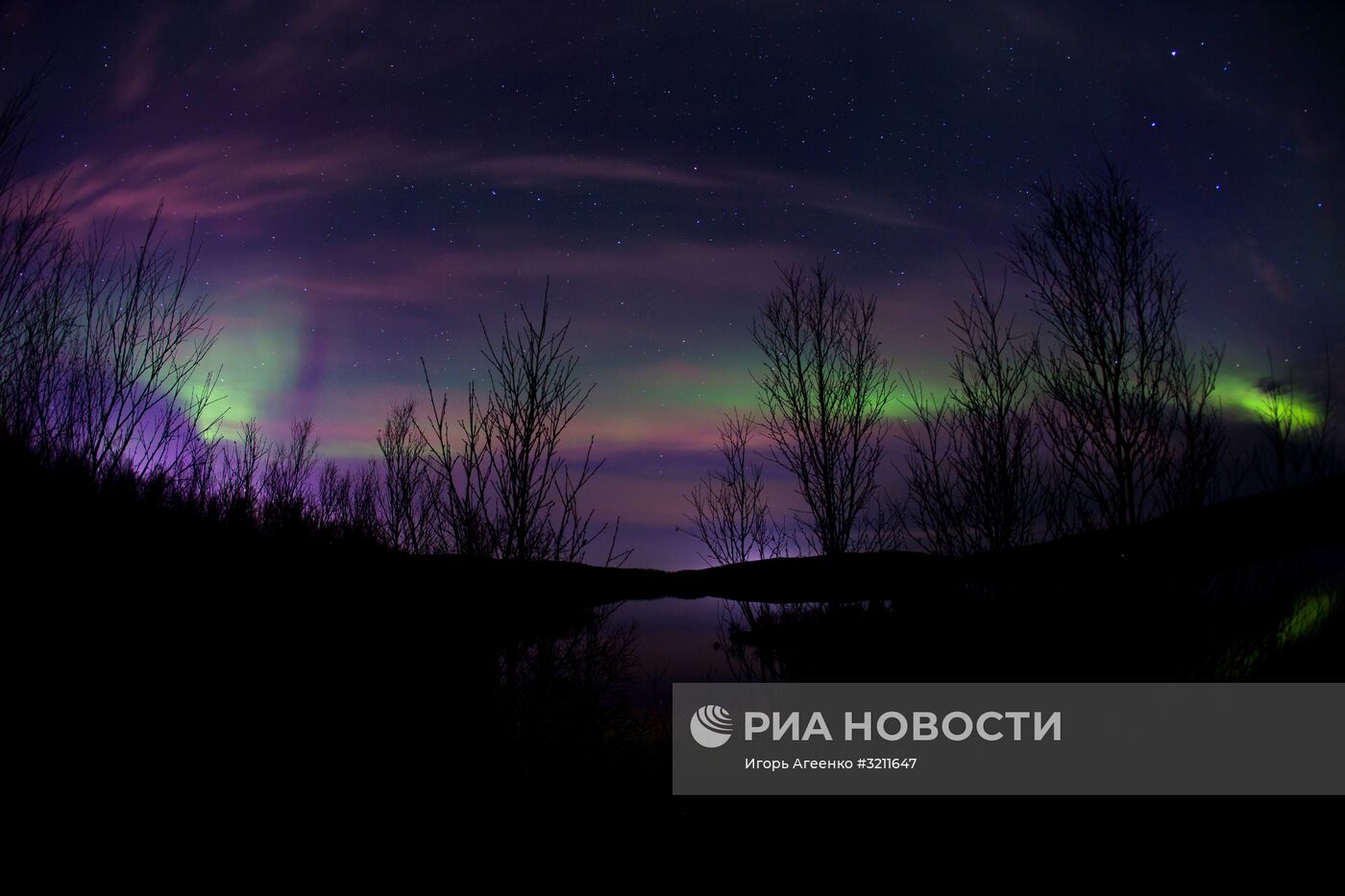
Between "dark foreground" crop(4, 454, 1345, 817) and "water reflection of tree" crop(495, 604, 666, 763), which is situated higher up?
"dark foreground" crop(4, 454, 1345, 817)

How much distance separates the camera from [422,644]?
5285 mm

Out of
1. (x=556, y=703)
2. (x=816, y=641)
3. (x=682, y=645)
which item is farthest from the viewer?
(x=682, y=645)

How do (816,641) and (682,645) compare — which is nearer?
(816,641)

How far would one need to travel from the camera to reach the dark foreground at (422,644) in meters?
2.57

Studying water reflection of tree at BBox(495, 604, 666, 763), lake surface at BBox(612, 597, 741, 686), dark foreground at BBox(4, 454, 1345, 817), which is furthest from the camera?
lake surface at BBox(612, 597, 741, 686)

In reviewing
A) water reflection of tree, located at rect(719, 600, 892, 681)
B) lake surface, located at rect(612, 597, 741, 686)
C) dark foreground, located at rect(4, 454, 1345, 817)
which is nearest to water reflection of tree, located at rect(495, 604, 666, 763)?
dark foreground, located at rect(4, 454, 1345, 817)

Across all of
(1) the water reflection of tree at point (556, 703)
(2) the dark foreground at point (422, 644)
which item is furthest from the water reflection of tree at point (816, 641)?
(1) the water reflection of tree at point (556, 703)

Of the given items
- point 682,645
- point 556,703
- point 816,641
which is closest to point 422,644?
point 556,703

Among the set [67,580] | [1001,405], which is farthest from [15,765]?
→ [1001,405]

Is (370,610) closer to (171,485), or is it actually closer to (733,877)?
(171,485)

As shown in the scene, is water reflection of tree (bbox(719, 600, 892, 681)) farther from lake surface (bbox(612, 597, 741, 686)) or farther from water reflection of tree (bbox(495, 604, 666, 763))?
water reflection of tree (bbox(495, 604, 666, 763))

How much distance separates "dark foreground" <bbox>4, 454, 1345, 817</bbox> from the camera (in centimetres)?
257

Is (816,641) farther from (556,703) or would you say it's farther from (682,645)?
(682,645)

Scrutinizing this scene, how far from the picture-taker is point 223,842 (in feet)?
7.73
